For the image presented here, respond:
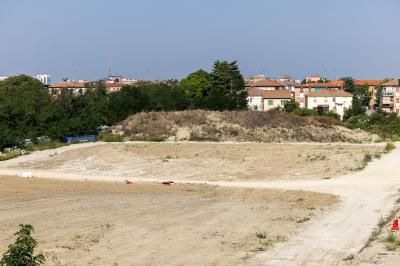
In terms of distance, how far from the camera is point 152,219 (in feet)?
72.8

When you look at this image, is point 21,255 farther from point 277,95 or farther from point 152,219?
point 277,95

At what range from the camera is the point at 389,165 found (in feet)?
124

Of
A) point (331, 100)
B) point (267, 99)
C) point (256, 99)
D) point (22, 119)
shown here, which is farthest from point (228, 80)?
point (22, 119)

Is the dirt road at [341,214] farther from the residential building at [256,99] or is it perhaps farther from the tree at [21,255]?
the residential building at [256,99]

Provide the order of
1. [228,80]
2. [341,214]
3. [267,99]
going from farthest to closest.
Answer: [267,99] → [228,80] → [341,214]

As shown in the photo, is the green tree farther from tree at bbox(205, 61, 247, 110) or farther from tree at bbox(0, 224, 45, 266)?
tree at bbox(0, 224, 45, 266)

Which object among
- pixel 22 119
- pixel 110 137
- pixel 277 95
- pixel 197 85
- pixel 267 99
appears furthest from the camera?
pixel 277 95

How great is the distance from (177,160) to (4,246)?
25.6 m

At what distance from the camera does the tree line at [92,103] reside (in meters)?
56.8

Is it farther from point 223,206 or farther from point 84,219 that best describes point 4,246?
point 223,206

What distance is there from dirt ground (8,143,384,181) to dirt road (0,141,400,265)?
1846 millimetres

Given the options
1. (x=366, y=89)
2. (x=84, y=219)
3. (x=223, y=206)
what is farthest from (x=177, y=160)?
(x=366, y=89)

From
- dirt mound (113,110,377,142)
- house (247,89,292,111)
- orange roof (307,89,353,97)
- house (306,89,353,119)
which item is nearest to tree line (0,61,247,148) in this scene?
dirt mound (113,110,377,142)

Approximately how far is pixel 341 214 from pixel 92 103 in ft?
206
